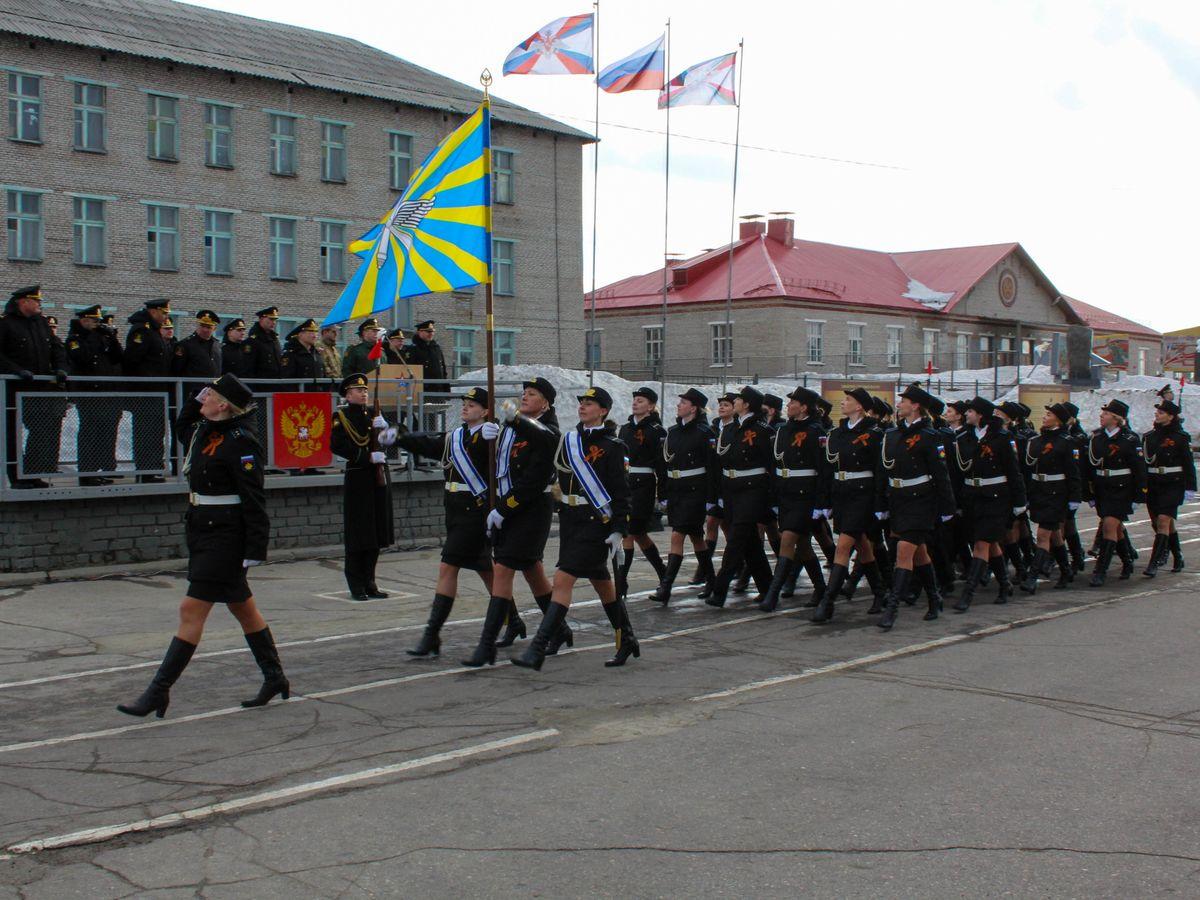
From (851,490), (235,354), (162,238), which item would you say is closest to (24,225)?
(162,238)

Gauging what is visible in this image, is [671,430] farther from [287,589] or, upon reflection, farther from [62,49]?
[62,49]

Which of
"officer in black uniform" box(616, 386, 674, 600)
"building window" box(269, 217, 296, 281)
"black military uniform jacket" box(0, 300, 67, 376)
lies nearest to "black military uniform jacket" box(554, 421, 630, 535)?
"officer in black uniform" box(616, 386, 674, 600)

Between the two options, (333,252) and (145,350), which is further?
(333,252)

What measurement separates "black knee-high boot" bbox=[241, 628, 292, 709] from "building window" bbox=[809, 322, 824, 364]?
4840cm

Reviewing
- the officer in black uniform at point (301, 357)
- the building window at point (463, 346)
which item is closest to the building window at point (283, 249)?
the building window at point (463, 346)

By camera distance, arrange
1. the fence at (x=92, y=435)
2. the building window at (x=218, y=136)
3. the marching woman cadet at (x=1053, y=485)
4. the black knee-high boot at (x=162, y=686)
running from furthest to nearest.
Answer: the building window at (x=218, y=136)
the marching woman cadet at (x=1053, y=485)
the fence at (x=92, y=435)
the black knee-high boot at (x=162, y=686)

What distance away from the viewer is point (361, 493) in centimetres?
1254

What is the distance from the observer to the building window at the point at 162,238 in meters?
39.1

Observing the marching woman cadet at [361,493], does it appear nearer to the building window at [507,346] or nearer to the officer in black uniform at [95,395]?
the officer in black uniform at [95,395]

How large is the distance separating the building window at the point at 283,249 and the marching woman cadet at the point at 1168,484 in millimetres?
31840

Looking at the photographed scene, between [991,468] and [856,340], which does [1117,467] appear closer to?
[991,468]

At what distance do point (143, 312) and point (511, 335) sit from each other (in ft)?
112

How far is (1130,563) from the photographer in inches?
576

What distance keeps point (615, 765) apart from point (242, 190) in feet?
123
